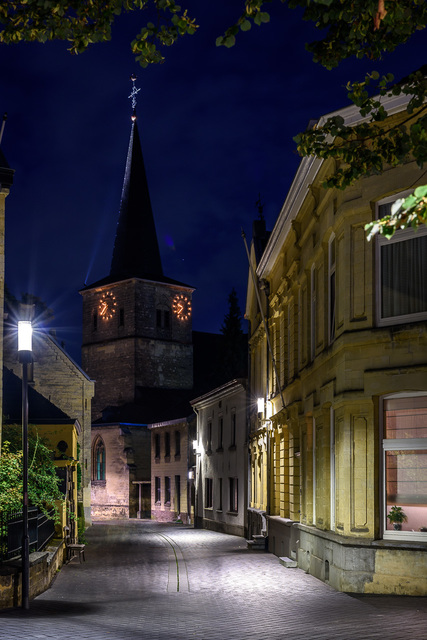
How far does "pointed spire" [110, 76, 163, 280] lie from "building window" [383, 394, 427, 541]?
6650cm

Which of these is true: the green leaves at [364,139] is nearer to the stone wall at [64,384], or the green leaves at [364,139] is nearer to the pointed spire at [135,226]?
the stone wall at [64,384]

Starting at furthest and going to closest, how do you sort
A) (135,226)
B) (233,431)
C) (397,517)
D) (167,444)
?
(135,226) → (167,444) → (233,431) → (397,517)

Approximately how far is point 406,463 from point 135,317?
210 ft

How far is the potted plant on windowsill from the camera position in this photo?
→ 1515 centimetres

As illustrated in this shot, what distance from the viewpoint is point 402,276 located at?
15.5 meters

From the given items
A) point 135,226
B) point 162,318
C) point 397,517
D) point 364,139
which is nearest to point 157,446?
point 162,318

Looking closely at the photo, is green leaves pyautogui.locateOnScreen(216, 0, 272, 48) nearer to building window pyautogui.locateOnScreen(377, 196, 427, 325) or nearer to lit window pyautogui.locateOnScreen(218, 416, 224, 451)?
building window pyautogui.locateOnScreen(377, 196, 427, 325)

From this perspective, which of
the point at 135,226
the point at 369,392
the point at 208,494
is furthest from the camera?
the point at 135,226

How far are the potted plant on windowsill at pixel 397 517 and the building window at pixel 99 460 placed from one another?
5430 centimetres

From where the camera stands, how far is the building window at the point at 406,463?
15.0 meters

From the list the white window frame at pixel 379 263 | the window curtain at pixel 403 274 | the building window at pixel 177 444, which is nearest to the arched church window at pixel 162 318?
the building window at pixel 177 444

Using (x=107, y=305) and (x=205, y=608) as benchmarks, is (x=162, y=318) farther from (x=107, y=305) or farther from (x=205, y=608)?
(x=205, y=608)

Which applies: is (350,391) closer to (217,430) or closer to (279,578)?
(279,578)

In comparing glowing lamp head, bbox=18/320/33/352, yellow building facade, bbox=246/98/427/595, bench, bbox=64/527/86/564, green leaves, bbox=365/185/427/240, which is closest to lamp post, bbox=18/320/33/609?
glowing lamp head, bbox=18/320/33/352
